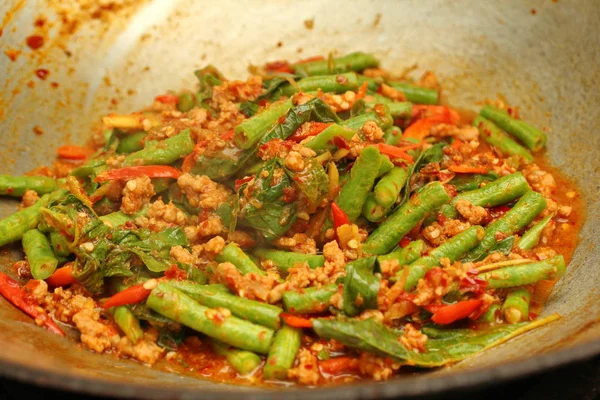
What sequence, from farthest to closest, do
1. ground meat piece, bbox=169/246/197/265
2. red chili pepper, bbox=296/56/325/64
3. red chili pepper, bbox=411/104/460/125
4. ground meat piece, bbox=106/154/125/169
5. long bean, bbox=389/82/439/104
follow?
red chili pepper, bbox=296/56/325/64 < long bean, bbox=389/82/439/104 < red chili pepper, bbox=411/104/460/125 < ground meat piece, bbox=106/154/125/169 < ground meat piece, bbox=169/246/197/265

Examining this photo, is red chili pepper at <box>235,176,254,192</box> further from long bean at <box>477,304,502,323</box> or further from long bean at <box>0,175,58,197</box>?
long bean at <box>477,304,502,323</box>

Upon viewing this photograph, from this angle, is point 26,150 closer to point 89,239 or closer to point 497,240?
point 89,239

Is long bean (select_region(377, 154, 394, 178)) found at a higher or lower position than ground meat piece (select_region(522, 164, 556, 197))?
higher

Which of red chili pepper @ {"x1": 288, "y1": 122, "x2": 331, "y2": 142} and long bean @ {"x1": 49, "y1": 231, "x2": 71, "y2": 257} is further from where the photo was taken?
red chili pepper @ {"x1": 288, "y1": 122, "x2": 331, "y2": 142}

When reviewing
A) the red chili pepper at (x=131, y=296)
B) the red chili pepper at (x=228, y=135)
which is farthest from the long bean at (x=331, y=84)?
the red chili pepper at (x=131, y=296)

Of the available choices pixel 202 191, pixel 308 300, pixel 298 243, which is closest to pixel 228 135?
pixel 202 191

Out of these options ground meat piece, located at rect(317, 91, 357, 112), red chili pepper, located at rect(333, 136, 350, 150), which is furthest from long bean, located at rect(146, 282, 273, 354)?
ground meat piece, located at rect(317, 91, 357, 112)
